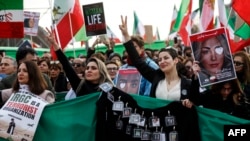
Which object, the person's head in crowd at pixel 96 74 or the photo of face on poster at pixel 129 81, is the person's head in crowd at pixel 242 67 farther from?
the person's head in crowd at pixel 96 74

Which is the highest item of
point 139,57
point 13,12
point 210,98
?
point 13,12

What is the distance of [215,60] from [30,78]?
2095mm

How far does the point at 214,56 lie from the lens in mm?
5402

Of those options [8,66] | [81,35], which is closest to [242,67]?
[8,66]

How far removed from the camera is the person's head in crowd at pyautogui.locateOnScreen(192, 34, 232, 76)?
17.7 feet

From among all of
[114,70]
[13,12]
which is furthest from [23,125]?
[13,12]

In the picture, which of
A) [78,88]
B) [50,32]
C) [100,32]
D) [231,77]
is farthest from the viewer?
[100,32]

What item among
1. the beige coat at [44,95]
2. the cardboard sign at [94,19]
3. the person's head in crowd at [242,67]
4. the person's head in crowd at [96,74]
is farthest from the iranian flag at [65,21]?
the beige coat at [44,95]

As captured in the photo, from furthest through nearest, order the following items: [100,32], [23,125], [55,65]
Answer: [100,32]
[55,65]
[23,125]

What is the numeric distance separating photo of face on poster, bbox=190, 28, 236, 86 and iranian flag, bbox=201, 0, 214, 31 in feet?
15.6

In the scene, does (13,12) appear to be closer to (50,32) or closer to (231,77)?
(50,32)

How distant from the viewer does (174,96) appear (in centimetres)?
586

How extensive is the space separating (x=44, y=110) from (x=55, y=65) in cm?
369

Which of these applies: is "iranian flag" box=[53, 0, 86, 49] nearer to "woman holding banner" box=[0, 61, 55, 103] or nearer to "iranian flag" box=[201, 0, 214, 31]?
"iranian flag" box=[201, 0, 214, 31]
